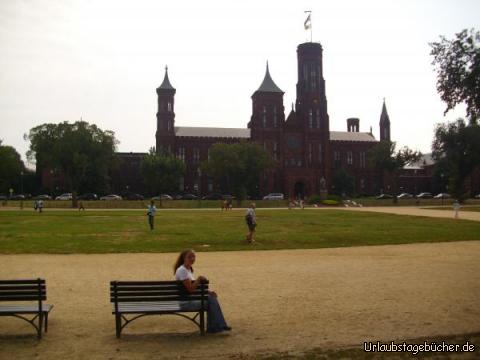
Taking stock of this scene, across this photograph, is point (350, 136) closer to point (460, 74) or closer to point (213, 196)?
point (213, 196)

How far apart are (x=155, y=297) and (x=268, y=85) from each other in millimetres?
95367

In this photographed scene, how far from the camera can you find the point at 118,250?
19891 mm

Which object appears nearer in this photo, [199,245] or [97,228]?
[199,245]

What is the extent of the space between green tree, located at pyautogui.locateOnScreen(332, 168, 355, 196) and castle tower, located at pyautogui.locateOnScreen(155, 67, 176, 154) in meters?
36.6

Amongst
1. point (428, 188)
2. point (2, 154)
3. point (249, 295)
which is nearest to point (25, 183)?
point (2, 154)

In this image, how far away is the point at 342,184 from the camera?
101m

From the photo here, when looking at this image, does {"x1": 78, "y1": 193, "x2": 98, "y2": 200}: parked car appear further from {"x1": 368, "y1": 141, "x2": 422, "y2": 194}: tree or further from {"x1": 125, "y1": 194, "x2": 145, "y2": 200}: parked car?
{"x1": 368, "y1": 141, "x2": 422, "y2": 194}: tree

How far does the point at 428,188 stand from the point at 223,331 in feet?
408

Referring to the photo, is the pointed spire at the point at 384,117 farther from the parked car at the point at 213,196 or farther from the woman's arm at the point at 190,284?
the woman's arm at the point at 190,284

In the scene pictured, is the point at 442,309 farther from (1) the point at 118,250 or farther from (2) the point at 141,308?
(1) the point at 118,250

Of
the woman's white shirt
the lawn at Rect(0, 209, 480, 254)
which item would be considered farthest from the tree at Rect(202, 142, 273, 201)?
the woman's white shirt

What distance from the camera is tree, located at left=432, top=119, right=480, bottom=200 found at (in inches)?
3585

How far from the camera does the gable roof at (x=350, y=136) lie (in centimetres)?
11594

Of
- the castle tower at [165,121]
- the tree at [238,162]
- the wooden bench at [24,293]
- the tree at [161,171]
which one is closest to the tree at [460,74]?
the wooden bench at [24,293]
